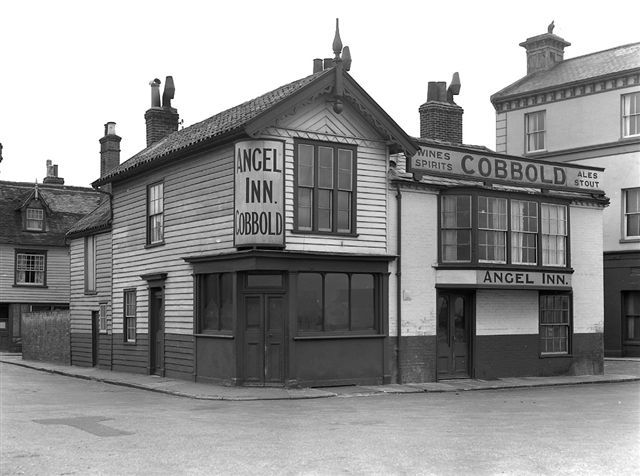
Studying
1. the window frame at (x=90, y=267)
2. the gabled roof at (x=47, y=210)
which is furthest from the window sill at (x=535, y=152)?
the gabled roof at (x=47, y=210)

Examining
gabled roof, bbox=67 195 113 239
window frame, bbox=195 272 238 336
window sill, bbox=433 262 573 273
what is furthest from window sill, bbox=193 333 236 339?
gabled roof, bbox=67 195 113 239

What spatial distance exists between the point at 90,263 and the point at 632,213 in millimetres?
21671

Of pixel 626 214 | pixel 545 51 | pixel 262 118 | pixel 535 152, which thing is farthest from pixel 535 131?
pixel 262 118

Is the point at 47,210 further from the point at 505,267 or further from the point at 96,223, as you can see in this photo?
the point at 505,267

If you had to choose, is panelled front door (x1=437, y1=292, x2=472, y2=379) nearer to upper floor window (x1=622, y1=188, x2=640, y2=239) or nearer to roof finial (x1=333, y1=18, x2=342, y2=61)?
roof finial (x1=333, y1=18, x2=342, y2=61)

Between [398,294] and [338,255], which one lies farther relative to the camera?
[398,294]

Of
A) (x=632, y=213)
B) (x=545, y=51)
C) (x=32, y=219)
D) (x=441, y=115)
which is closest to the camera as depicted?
(x=441, y=115)

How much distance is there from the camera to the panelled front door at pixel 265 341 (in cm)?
2130

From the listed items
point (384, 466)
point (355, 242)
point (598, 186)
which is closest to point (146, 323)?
point (355, 242)

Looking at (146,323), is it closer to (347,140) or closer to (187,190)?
(187,190)

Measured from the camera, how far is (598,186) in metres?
28.0

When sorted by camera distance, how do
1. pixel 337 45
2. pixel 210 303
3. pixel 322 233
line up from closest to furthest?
pixel 322 233, pixel 337 45, pixel 210 303

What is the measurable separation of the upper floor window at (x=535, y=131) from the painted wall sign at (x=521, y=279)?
14.6 metres

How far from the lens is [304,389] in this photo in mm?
21062
